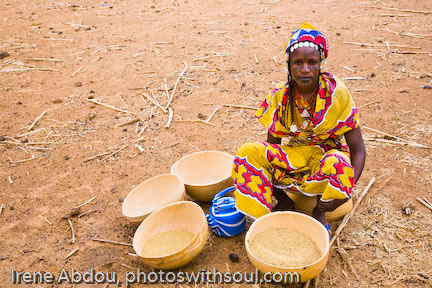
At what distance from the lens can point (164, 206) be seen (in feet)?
8.21

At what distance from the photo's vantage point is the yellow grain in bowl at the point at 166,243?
2340 mm

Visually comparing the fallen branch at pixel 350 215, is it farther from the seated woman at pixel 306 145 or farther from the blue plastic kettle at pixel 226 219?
the blue plastic kettle at pixel 226 219

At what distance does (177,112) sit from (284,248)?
7.77 feet

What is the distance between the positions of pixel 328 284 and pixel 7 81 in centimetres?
488

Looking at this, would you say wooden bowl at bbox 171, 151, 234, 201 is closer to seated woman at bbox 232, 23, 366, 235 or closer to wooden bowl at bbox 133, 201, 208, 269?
wooden bowl at bbox 133, 201, 208, 269

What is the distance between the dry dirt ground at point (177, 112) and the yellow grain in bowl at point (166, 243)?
0.12m

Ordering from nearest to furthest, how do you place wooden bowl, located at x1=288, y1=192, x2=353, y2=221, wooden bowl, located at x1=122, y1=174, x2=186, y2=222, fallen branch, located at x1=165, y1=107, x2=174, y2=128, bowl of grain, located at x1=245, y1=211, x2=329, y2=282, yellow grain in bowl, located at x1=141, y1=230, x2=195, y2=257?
bowl of grain, located at x1=245, y1=211, x2=329, y2=282
yellow grain in bowl, located at x1=141, y1=230, x2=195, y2=257
wooden bowl, located at x1=288, y1=192, x2=353, y2=221
wooden bowl, located at x1=122, y1=174, x2=186, y2=222
fallen branch, located at x1=165, y1=107, x2=174, y2=128

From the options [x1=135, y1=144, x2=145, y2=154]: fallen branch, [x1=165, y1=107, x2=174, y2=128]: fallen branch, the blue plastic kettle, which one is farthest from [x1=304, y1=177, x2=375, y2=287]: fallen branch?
[x1=165, y1=107, x2=174, y2=128]: fallen branch

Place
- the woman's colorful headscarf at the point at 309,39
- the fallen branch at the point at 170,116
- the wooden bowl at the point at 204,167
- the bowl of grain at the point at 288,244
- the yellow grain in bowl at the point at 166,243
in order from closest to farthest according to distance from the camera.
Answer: the bowl of grain at the point at 288,244 < the woman's colorful headscarf at the point at 309,39 < the yellow grain in bowl at the point at 166,243 < the wooden bowl at the point at 204,167 < the fallen branch at the point at 170,116

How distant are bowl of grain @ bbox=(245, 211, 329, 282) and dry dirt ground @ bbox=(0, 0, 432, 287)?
19 centimetres

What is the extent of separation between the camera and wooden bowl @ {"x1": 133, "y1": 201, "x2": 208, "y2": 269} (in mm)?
2209

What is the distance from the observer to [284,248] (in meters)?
2.23

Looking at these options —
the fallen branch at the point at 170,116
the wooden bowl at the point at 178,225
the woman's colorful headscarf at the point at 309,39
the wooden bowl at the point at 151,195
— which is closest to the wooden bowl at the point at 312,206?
the wooden bowl at the point at 178,225

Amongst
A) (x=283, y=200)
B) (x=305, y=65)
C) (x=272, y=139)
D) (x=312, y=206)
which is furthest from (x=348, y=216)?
(x=305, y=65)
